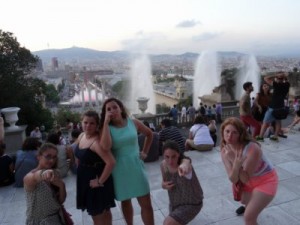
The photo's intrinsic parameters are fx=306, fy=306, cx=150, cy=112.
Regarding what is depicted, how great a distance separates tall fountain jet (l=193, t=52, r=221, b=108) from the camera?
1350 inches

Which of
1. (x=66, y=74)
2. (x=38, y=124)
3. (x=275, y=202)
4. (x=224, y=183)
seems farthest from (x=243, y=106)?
(x=66, y=74)

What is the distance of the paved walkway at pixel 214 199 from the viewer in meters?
3.73

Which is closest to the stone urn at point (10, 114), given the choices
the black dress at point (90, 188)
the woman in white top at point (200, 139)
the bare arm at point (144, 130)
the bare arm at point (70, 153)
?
the bare arm at point (70, 153)

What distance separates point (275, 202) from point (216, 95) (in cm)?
1308

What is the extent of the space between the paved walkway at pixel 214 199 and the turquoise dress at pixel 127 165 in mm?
1047

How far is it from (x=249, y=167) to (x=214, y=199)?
1.77 meters

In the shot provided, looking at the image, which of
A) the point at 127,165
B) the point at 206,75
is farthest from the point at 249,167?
the point at 206,75

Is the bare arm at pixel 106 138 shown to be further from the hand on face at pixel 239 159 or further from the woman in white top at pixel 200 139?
the woman in white top at pixel 200 139

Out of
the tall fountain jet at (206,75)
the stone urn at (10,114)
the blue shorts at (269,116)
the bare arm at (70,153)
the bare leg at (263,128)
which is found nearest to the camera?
the bare arm at (70,153)

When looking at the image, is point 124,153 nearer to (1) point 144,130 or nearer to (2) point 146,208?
(1) point 144,130

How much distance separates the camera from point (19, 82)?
1906 centimetres

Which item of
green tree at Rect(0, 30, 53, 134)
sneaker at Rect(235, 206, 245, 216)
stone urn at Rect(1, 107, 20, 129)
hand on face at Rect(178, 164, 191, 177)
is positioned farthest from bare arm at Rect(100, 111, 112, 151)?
Answer: green tree at Rect(0, 30, 53, 134)

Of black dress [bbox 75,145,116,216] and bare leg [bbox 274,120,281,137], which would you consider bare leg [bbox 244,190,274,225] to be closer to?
black dress [bbox 75,145,116,216]

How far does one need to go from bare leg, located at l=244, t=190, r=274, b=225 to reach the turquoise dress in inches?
38.3
